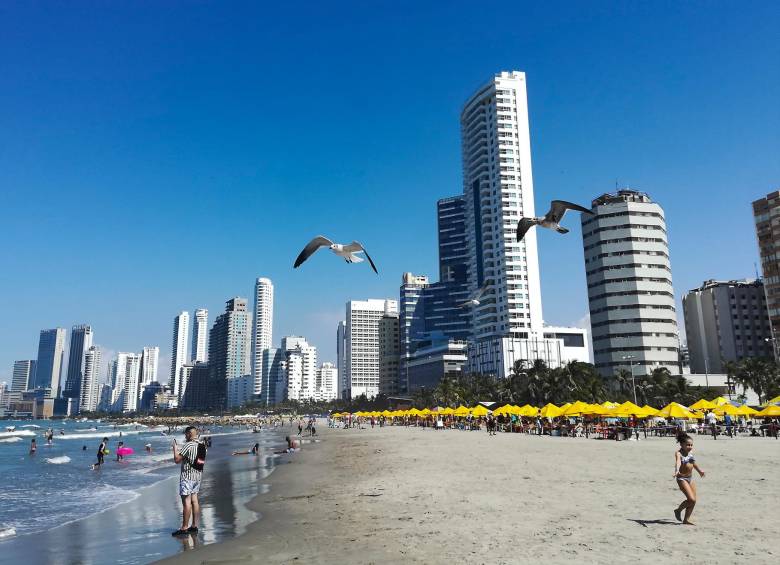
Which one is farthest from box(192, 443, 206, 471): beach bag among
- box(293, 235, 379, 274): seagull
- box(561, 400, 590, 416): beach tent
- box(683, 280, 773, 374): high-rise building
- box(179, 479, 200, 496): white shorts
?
box(683, 280, 773, 374): high-rise building

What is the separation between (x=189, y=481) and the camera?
37.3ft

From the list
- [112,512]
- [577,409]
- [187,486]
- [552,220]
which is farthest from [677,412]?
[187,486]

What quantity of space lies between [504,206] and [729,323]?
63195 millimetres

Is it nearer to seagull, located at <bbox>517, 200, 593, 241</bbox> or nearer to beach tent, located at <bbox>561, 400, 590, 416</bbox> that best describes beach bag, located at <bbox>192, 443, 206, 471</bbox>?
seagull, located at <bbox>517, 200, 593, 241</bbox>

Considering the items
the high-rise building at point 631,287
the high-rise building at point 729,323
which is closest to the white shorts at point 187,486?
the high-rise building at point 631,287

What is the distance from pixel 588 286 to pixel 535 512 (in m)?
A: 123

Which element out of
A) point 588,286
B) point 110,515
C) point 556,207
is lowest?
point 110,515

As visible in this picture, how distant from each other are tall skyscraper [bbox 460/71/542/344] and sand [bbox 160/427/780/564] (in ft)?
404

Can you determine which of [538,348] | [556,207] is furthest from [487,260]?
[556,207]

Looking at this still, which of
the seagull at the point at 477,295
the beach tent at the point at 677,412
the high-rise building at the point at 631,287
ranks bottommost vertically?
the beach tent at the point at 677,412

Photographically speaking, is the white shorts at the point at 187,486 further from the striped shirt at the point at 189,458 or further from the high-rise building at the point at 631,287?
the high-rise building at the point at 631,287

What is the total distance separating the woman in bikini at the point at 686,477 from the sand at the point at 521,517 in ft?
0.90

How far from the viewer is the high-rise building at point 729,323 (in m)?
130

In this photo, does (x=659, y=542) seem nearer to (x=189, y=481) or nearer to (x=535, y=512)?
(x=535, y=512)
